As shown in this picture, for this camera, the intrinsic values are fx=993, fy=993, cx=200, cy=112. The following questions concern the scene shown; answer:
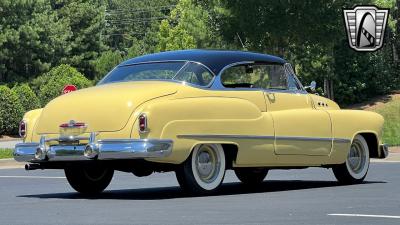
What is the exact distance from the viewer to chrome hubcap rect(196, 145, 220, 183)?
12039mm

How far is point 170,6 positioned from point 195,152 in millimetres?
95863

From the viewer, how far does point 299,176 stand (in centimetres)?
1697

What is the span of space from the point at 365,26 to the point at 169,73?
28.5 meters

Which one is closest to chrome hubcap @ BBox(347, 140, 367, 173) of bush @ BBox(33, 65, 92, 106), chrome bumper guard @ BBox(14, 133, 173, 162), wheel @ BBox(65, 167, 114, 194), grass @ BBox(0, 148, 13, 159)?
wheel @ BBox(65, 167, 114, 194)

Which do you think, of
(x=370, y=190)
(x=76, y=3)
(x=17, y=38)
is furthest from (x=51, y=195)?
(x=76, y=3)

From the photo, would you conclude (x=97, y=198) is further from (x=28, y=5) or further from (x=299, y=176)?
(x=28, y=5)

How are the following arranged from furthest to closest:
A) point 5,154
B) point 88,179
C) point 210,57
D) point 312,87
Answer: point 5,154
point 312,87
point 88,179
point 210,57

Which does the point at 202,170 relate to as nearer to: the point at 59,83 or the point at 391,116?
the point at 391,116

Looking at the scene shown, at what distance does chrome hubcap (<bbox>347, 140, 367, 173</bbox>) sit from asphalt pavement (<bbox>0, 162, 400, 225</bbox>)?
0.27 metres

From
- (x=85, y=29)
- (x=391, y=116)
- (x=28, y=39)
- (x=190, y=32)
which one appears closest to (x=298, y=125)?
(x=391, y=116)

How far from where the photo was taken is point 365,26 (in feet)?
131

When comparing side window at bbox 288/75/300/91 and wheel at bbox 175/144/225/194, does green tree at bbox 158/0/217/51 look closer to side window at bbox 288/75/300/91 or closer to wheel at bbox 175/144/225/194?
side window at bbox 288/75/300/91

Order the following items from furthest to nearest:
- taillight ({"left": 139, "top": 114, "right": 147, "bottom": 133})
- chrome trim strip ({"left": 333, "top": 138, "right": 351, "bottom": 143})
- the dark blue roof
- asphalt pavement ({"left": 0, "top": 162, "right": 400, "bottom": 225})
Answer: chrome trim strip ({"left": 333, "top": 138, "right": 351, "bottom": 143}), the dark blue roof, taillight ({"left": 139, "top": 114, "right": 147, "bottom": 133}), asphalt pavement ({"left": 0, "top": 162, "right": 400, "bottom": 225})

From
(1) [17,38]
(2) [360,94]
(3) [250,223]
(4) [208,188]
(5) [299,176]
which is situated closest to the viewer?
(3) [250,223]
